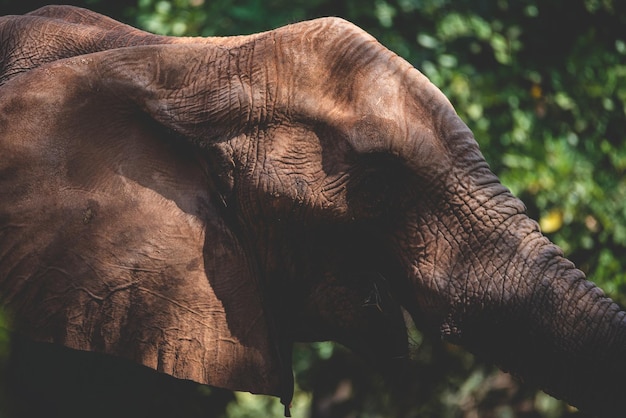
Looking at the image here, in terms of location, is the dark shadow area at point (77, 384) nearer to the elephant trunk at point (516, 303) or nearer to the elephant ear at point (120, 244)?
the elephant ear at point (120, 244)

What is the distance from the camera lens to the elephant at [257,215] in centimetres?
239

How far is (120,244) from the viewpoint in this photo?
2.41 m

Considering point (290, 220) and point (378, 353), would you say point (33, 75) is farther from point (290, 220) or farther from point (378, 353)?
point (378, 353)

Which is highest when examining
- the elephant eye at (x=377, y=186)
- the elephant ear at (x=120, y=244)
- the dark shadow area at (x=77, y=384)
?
the elephant eye at (x=377, y=186)

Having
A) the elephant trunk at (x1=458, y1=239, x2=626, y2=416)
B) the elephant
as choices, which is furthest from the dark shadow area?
the elephant trunk at (x1=458, y1=239, x2=626, y2=416)

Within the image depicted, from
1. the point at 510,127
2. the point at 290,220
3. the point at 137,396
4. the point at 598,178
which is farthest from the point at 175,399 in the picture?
the point at 598,178

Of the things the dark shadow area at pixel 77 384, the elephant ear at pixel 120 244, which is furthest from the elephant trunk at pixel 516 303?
the dark shadow area at pixel 77 384

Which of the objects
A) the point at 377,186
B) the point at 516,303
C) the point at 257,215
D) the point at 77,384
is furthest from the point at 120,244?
the point at 516,303

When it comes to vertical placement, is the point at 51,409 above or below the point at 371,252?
below

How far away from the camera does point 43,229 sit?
2.42 metres

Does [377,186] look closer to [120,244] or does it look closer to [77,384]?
[120,244]

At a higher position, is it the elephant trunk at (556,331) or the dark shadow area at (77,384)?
the elephant trunk at (556,331)

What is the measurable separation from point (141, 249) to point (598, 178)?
3.40 metres

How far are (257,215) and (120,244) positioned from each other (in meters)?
0.32
